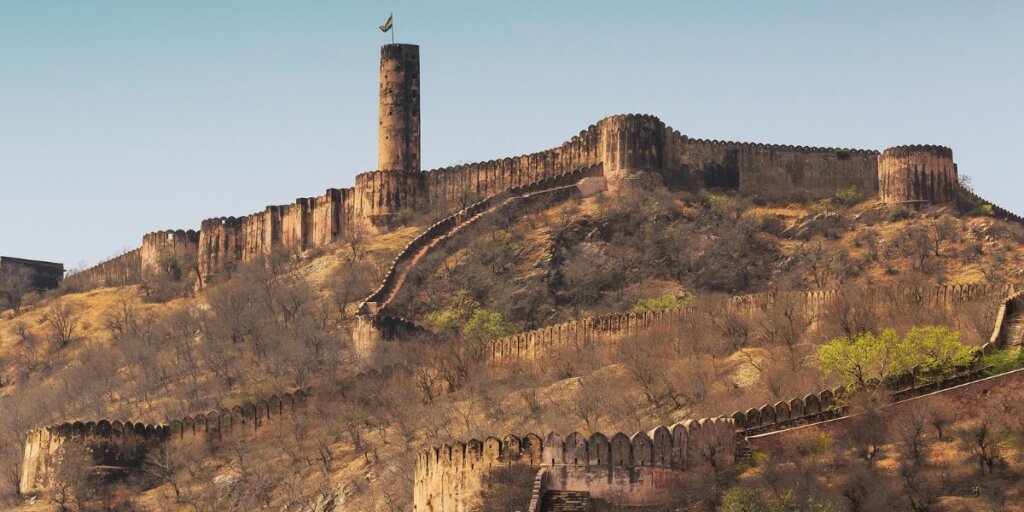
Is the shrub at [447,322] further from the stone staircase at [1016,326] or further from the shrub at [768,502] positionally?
the shrub at [768,502]

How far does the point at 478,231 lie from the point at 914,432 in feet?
117

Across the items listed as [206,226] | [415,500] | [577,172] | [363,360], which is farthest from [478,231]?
[415,500]

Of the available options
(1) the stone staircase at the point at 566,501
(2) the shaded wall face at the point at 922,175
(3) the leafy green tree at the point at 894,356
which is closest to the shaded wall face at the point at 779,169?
(2) the shaded wall face at the point at 922,175

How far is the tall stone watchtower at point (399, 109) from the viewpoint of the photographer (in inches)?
3489

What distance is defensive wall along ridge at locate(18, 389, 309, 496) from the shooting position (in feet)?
217

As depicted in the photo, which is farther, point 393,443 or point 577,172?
point 577,172

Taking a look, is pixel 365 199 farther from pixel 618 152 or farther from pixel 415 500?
pixel 415 500

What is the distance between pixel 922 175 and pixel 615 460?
3875 centimetres

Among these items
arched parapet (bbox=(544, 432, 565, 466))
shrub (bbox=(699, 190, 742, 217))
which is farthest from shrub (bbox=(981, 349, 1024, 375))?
shrub (bbox=(699, 190, 742, 217))

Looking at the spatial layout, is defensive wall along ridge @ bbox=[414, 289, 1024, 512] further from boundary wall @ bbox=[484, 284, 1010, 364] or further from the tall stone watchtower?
the tall stone watchtower

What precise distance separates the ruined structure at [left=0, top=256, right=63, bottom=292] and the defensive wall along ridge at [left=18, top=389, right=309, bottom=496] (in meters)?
38.2

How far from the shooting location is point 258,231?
94250mm

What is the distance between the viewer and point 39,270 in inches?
4190

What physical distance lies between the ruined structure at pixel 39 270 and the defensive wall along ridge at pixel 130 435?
38.2 meters
